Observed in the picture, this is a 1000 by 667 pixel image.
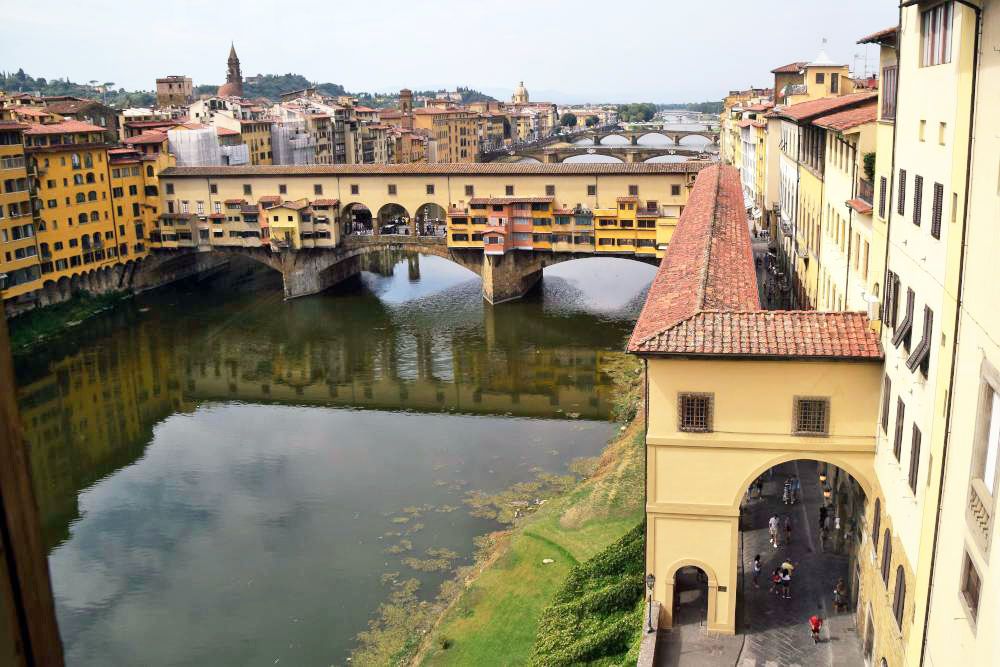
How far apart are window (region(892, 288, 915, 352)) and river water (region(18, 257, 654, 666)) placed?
9.97m

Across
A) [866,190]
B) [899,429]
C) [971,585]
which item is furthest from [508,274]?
[971,585]

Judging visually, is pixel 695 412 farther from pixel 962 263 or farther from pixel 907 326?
pixel 962 263

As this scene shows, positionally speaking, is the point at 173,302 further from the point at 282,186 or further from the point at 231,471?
the point at 231,471

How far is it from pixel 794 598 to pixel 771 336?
4232mm

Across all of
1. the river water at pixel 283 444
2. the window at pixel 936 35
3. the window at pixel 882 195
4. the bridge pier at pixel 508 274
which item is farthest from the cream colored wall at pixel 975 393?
the bridge pier at pixel 508 274

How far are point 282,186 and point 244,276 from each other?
736 centimetres

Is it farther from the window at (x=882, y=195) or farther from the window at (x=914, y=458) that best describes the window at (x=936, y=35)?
the window at (x=914, y=458)

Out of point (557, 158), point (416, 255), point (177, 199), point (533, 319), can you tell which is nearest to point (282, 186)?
point (177, 199)

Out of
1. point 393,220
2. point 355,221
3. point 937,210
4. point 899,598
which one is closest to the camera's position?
point 937,210

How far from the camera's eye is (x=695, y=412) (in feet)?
44.2

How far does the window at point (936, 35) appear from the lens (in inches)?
402

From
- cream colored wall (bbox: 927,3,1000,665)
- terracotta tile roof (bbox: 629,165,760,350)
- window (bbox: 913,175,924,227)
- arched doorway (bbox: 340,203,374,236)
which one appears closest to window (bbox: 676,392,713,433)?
terracotta tile roof (bbox: 629,165,760,350)

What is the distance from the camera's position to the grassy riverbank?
3693 centimetres

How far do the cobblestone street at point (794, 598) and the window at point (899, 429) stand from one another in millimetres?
3175
